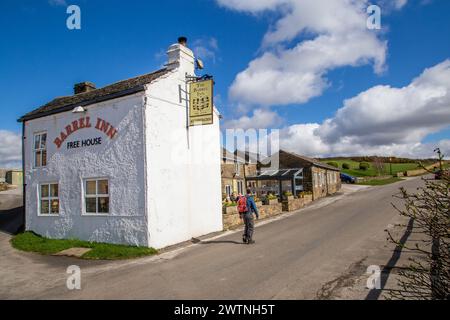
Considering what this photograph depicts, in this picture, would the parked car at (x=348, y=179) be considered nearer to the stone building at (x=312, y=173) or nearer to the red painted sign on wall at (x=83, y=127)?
the stone building at (x=312, y=173)

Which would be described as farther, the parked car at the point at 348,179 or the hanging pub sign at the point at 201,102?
the parked car at the point at 348,179

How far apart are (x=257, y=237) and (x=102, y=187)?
20.5ft

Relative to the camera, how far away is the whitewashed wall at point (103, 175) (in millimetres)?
11461

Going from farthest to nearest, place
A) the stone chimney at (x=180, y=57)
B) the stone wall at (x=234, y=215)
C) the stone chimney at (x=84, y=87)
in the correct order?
the stone chimney at (x=84, y=87), the stone wall at (x=234, y=215), the stone chimney at (x=180, y=57)

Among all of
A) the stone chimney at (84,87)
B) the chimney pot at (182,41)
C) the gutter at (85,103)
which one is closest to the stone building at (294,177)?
the chimney pot at (182,41)

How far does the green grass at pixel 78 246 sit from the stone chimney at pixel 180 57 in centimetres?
730

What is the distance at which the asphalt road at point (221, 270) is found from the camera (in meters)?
6.84

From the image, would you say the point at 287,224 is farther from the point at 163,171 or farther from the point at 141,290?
the point at 141,290

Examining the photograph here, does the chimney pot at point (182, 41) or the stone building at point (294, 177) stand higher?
the chimney pot at point (182, 41)

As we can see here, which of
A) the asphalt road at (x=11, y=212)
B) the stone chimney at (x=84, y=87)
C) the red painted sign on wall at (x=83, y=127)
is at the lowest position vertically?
the asphalt road at (x=11, y=212)

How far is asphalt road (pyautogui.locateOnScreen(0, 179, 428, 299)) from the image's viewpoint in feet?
22.4

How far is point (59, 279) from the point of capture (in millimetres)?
8539

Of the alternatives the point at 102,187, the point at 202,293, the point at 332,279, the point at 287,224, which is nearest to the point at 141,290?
the point at 202,293

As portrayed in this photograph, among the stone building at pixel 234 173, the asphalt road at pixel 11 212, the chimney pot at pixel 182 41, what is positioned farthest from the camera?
the stone building at pixel 234 173
